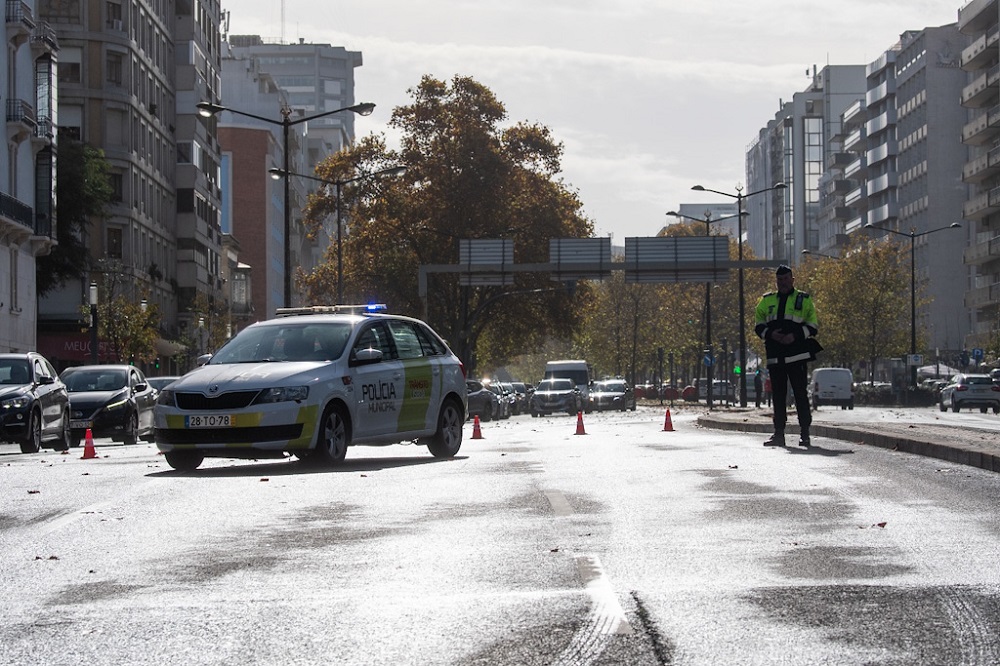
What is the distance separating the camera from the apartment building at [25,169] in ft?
187

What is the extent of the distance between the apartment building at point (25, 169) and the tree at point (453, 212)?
13308 mm

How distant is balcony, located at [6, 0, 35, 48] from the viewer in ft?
187

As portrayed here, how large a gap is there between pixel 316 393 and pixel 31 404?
12.2m

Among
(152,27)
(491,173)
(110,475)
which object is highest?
(152,27)

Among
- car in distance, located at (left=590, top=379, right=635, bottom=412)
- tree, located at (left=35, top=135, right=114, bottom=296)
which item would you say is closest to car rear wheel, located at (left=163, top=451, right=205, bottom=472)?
tree, located at (left=35, top=135, right=114, bottom=296)

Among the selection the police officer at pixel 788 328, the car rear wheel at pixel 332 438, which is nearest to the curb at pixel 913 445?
the police officer at pixel 788 328

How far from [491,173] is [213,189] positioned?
2976cm

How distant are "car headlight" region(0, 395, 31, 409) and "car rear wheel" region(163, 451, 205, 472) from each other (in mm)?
10468

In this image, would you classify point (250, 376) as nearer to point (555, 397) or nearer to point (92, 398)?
point (92, 398)

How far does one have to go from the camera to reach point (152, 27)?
8250cm

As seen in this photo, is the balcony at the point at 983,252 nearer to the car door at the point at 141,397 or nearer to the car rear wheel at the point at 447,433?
the car door at the point at 141,397

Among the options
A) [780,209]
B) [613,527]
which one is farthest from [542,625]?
[780,209]

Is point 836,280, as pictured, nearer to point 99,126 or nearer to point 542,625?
point 99,126

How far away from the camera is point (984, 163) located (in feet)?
334
